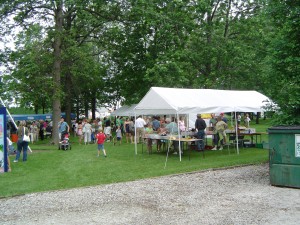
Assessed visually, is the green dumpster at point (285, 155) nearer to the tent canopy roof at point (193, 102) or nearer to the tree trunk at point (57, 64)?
the tent canopy roof at point (193, 102)

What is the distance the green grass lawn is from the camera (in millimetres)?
9570

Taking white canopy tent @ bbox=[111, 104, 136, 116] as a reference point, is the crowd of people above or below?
below

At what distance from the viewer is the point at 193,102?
1407 cm

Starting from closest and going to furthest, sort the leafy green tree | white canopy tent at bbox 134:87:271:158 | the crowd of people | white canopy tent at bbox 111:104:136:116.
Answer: the leafy green tree < white canopy tent at bbox 134:87:271:158 < the crowd of people < white canopy tent at bbox 111:104:136:116

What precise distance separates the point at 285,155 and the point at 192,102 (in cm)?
579

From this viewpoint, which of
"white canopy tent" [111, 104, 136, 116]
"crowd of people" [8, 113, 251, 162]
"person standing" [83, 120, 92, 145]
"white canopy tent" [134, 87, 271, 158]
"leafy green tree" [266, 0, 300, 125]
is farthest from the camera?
"white canopy tent" [111, 104, 136, 116]

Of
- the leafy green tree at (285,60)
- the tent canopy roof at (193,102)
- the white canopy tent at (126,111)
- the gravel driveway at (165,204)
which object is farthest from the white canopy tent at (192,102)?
the white canopy tent at (126,111)

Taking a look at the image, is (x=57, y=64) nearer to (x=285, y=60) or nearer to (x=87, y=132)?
(x=87, y=132)

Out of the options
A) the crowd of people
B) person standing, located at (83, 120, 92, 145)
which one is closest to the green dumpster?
the crowd of people

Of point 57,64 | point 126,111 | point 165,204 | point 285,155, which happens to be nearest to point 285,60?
point 285,155

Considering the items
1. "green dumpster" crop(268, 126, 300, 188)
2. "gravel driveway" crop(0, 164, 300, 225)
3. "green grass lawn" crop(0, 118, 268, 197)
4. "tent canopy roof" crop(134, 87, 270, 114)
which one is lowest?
"gravel driveway" crop(0, 164, 300, 225)

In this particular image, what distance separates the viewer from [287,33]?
10602mm

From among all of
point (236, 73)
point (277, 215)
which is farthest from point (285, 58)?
point (236, 73)

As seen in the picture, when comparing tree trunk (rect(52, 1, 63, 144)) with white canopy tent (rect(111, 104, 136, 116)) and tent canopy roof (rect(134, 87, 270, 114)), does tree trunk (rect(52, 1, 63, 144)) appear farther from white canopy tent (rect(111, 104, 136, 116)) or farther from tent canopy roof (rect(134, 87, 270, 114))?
tent canopy roof (rect(134, 87, 270, 114))
